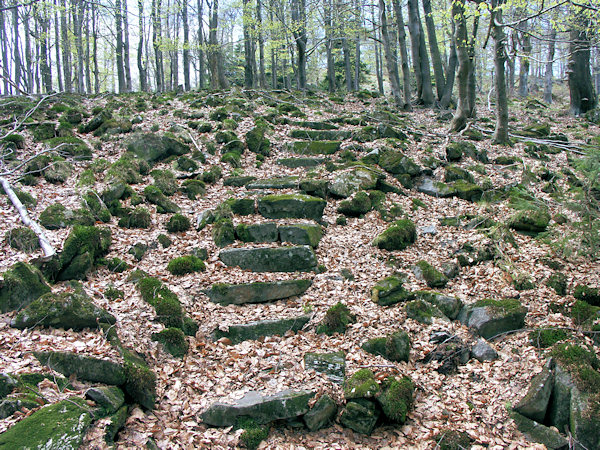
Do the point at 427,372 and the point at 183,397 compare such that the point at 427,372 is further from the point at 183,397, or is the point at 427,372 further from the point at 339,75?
the point at 339,75

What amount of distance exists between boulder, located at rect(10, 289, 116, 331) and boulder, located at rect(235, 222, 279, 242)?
336 centimetres

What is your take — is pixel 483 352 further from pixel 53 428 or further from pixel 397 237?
pixel 53 428

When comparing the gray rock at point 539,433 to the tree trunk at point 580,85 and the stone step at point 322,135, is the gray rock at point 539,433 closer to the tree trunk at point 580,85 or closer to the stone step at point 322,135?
the stone step at point 322,135

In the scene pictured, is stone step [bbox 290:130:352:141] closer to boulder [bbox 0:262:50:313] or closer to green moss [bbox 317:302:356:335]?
green moss [bbox 317:302:356:335]

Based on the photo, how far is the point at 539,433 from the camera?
14.2ft

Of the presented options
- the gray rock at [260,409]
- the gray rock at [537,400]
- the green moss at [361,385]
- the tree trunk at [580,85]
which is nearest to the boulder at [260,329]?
the gray rock at [260,409]

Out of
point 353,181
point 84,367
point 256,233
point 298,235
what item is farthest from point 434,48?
point 84,367

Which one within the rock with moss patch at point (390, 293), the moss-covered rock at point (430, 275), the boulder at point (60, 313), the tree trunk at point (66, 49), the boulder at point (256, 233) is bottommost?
the rock with moss patch at point (390, 293)

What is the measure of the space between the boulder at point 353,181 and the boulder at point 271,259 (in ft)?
9.87

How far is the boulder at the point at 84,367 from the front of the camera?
4113 millimetres

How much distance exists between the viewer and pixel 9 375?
12.1 ft

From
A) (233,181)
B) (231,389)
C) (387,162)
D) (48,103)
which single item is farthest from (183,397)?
(48,103)

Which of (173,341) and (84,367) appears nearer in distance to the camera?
(84,367)

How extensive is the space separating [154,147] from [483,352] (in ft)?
32.5
